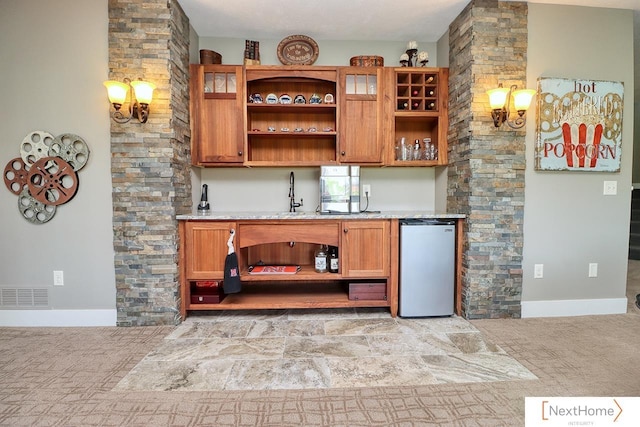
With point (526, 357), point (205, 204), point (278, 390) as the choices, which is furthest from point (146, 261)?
point (526, 357)

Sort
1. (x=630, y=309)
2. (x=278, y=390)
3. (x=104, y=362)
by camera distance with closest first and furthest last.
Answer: (x=278, y=390) → (x=104, y=362) → (x=630, y=309)

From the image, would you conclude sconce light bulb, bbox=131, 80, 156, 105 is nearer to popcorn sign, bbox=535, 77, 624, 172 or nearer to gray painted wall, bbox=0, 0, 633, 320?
gray painted wall, bbox=0, 0, 633, 320

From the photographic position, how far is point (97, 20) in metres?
2.54

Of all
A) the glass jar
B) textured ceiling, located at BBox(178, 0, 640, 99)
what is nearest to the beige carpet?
the glass jar

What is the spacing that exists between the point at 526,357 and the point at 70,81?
4051mm

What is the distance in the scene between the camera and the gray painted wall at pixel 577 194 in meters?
2.74

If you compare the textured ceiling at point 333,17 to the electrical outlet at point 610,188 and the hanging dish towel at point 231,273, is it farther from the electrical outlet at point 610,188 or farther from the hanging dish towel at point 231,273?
the hanging dish towel at point 231,273

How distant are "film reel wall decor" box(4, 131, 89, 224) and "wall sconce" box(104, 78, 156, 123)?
0.44 metres

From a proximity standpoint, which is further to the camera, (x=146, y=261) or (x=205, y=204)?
(x=205, y=204)

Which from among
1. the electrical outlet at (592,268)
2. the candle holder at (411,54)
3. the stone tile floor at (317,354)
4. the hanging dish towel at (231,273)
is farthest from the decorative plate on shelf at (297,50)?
the electrical outlet at (592,268)

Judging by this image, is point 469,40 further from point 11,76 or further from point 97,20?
point 11,76

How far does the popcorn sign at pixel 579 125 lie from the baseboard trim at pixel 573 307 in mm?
1209

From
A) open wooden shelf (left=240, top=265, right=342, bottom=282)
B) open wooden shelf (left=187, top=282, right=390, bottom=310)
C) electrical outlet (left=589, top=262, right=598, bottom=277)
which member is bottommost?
open wooden shelf (left=187, top=282, right=390, bottom=310)

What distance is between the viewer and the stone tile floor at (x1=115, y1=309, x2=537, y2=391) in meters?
1.86
